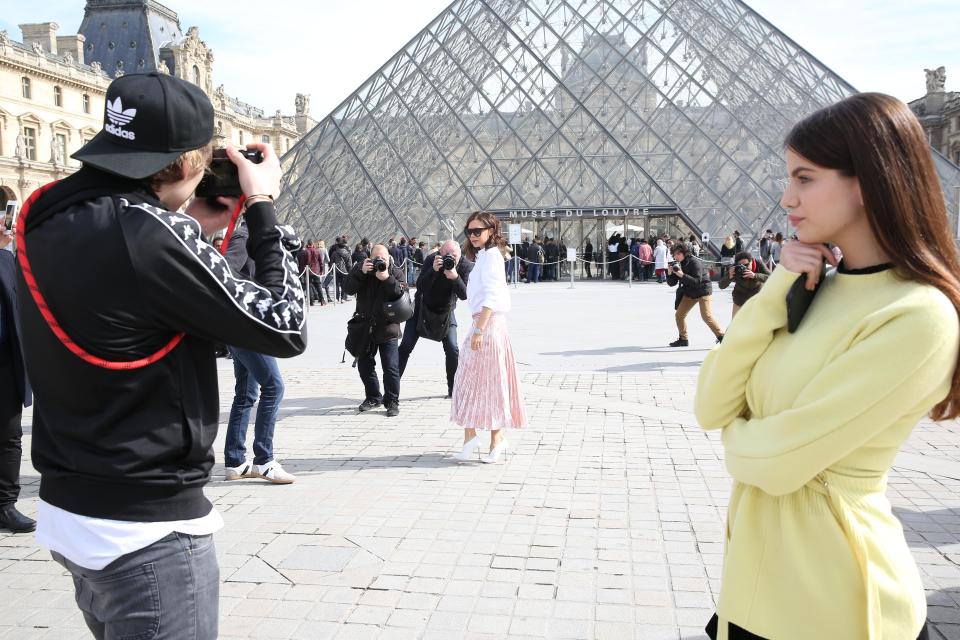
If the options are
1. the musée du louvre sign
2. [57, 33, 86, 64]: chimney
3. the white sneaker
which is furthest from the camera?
[57, 33, 86, 64]: chimney

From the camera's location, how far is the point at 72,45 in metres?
62.5

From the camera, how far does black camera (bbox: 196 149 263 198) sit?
1.81 meters

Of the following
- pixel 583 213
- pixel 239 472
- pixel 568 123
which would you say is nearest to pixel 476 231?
pixel 239 472

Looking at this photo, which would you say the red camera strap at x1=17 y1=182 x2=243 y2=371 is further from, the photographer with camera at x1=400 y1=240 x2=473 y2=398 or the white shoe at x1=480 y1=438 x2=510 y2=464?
the photographer with camera at x1=400 y1=240 x2=473 y2=398

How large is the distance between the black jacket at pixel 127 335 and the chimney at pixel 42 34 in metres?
68.9

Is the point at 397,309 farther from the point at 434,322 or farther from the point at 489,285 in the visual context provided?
the point at 489,285

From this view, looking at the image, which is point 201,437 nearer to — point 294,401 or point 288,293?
point 288,293

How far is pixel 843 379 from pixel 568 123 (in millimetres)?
27435

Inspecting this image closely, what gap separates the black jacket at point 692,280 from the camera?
1083cm

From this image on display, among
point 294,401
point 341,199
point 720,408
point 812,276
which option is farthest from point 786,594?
point 341,199

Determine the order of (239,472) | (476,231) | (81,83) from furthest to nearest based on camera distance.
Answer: (81,83), (476,231), (239,472)

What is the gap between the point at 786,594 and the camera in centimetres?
161

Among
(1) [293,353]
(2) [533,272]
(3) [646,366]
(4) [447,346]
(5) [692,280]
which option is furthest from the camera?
(2) [533,272]

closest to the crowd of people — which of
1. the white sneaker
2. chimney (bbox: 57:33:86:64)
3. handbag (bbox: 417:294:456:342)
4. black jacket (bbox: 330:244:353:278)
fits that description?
the white sneaker
